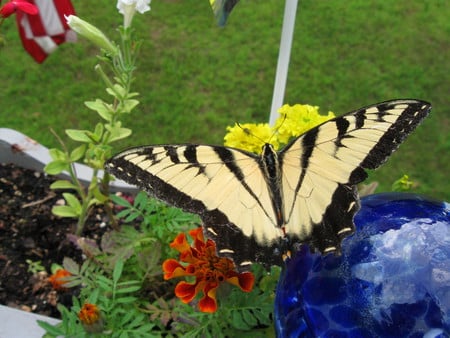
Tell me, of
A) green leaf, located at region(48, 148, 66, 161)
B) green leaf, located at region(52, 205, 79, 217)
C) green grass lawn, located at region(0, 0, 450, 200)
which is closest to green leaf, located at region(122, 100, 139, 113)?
green leaf, located at region(48, 148, 66, 161)

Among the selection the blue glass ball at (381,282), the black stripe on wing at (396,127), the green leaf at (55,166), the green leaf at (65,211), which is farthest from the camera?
the green leaf at (65,211)

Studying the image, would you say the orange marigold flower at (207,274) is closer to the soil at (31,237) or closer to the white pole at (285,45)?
the white pole at (285,45)

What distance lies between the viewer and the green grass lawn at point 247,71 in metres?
2.50

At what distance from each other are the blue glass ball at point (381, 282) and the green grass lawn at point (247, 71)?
5.15ft

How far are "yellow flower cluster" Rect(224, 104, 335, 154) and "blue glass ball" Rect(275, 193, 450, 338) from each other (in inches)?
11.8

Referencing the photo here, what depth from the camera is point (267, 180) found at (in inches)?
38.5

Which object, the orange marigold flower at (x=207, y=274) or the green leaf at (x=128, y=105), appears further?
the green leaf at (x=128, y=105)

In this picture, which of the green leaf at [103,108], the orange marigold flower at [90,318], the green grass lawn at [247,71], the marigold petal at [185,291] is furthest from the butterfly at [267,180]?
the green grass lawn at [247,71]

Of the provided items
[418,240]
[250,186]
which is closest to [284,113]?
[250,186]

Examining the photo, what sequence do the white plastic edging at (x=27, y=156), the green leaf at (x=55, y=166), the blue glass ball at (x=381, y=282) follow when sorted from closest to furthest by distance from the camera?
1. the blue glass ball at (x=381, y=282)
2. the green leaf at (x=55, y=166)
3. the white plastic edging at (x=27, y=156)

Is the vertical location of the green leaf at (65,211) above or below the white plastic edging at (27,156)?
below

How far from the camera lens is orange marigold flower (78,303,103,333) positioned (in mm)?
1051

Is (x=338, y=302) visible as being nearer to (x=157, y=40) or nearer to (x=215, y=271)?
(x=215, y=271)

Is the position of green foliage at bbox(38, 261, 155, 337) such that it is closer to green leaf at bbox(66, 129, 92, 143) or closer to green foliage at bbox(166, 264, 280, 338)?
green foliage at bbox(166, 264, 280, 338)
